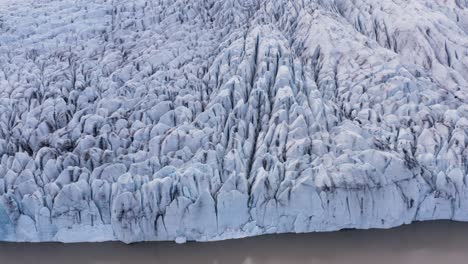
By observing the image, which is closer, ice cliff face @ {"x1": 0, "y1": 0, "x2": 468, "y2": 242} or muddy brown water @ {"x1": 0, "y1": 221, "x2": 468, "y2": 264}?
muddy brown water @ {"x1": 0, "y1": 221, "x2": 468, "y2": 264}

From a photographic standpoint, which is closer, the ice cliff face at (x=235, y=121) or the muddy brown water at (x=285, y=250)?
the muddy brown water at (x=285, y=250)

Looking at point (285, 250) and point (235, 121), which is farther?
point (235, 121)

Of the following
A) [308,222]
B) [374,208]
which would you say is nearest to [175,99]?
[308,222]

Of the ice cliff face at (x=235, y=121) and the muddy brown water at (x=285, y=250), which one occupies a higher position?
the ice cliff face at (x=235, y=121)

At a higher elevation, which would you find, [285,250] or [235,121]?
[235,121]
